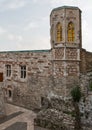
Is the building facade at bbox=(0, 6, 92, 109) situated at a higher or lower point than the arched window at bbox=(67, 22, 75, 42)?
lower

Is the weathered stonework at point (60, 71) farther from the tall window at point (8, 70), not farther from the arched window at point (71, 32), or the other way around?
the tall window at point (8, 70)

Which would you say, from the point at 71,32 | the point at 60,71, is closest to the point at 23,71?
the point at 60,71

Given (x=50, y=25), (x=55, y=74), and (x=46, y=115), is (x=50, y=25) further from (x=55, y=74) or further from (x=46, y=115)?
(x=46, y=115)

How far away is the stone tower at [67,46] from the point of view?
1588cm

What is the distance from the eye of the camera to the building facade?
15938mm

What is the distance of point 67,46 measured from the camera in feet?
52.2

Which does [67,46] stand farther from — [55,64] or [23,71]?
[23,71]

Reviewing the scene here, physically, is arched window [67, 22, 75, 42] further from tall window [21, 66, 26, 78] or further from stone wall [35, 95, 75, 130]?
tall window [21, 66, 26, 78]

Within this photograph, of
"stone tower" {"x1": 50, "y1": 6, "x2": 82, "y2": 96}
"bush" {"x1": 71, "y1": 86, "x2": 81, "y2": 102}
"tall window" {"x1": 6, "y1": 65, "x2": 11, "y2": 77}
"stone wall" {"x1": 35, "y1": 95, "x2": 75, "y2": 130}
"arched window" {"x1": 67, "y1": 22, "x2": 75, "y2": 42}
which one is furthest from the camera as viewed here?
"tall window" {"x1": 6, "y1": 65, "x2": 11, "y2": 77}

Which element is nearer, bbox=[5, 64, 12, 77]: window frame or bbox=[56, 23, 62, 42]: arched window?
bbox=[56, 23, 62, 42]: arched window

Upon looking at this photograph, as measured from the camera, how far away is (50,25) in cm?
1703

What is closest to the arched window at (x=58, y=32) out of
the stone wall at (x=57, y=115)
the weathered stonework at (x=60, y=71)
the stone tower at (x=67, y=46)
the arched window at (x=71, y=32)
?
the stone tower at (x=67, y=46)

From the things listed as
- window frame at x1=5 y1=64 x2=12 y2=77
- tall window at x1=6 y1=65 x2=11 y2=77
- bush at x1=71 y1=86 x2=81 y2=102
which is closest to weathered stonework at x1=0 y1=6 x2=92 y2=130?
bush at x1=71 y1=86 x2=81 y2=102

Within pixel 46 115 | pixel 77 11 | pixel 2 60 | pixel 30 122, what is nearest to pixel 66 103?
pixel 46 115
